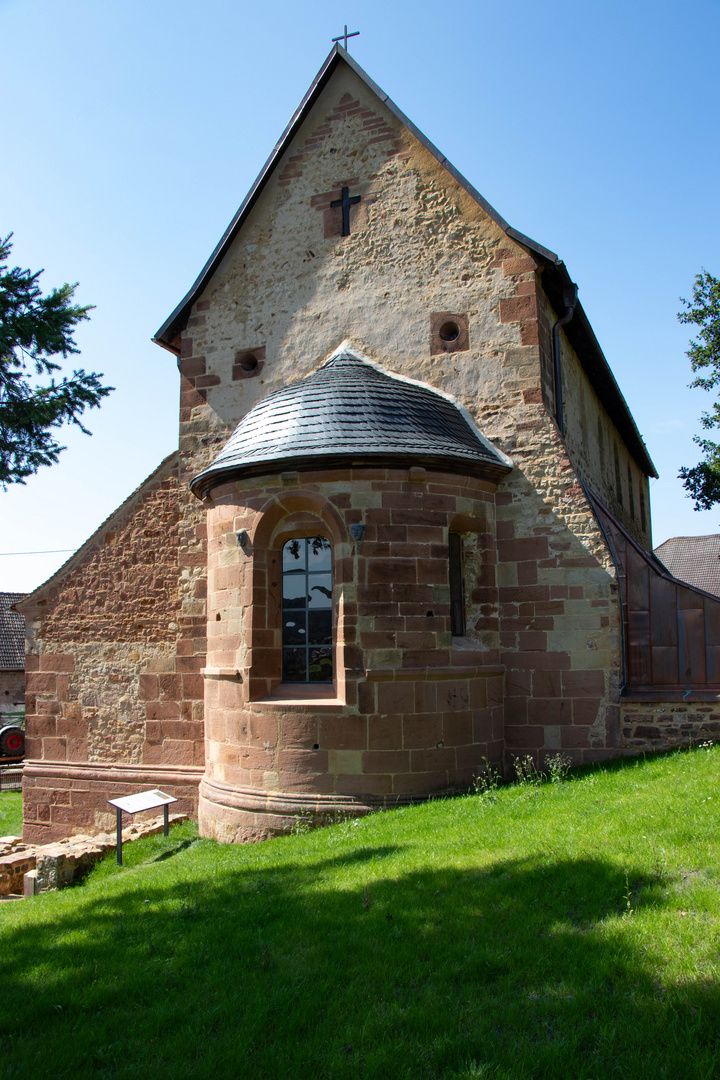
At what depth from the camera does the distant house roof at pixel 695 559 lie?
37094 mm

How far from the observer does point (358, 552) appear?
8086mm

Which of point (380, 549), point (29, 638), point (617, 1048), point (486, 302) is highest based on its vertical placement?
point (486, 302)

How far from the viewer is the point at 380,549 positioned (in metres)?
8.11

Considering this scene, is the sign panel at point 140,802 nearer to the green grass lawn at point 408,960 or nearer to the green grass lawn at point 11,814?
the green grass lawn at point 408,960

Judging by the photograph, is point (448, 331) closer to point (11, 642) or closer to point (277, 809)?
point (277, 809)

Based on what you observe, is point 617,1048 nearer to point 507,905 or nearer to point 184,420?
point 507,905

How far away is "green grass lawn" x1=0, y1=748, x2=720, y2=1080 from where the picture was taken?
3209 millimetres

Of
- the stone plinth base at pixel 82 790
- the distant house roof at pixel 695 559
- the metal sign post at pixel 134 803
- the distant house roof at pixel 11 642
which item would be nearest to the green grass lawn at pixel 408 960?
the metal sign post at pixel 134 803

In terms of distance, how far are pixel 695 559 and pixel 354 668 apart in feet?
116

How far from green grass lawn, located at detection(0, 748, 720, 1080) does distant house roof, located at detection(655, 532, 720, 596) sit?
1318 inches

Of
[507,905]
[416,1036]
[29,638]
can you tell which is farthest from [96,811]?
[416,1036]

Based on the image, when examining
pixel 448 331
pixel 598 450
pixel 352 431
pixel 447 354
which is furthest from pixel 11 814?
pixel 598 450

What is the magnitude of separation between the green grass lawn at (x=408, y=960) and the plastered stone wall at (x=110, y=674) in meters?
4.27

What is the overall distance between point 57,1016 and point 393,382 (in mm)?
7335
